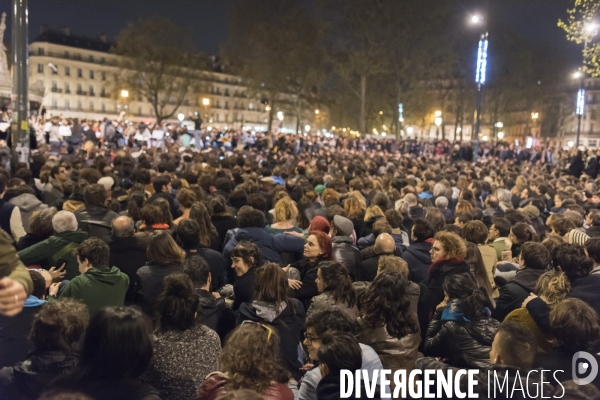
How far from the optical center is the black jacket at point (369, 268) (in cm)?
620

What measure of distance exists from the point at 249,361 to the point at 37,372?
1253 millimetres

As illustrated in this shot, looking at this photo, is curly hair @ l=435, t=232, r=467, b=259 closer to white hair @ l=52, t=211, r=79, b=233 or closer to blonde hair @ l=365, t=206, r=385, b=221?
blonde hair @ l=365, t=206, r=385, b=221

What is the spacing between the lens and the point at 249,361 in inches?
126

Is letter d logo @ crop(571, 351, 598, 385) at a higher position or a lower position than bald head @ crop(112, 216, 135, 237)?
lower

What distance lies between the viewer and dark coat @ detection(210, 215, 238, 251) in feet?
26.1

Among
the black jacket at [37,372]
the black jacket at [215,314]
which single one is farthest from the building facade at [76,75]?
the black jacket at [37,372]

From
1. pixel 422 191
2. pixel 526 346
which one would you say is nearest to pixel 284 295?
pixel 526 346

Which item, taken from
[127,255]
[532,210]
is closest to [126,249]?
[127,255]

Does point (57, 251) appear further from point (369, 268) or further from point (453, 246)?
point (453, 246)

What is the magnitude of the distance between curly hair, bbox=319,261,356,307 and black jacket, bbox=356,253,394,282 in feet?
4.58

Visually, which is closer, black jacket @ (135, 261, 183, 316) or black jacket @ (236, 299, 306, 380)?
black jacket @ (236, 299, 306, 380)

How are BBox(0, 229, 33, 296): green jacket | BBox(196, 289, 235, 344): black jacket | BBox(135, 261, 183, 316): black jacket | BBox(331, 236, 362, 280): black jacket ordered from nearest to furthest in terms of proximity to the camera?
1. BBox(0, 229, 33, 296): green jacket
2. BBox(196, 289, 235, 344): black jacket
3. BBox(135, 261, 183, 316): black jacket
4. BBox(331, 236, 362, 280): black jacket

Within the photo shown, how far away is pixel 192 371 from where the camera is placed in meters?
3.57

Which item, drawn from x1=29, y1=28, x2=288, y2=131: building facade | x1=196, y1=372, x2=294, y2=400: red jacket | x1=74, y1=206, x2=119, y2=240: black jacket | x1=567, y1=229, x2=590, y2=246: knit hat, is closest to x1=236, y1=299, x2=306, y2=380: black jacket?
x1=196, y1=372, x2=294, y2=400: red jacket
